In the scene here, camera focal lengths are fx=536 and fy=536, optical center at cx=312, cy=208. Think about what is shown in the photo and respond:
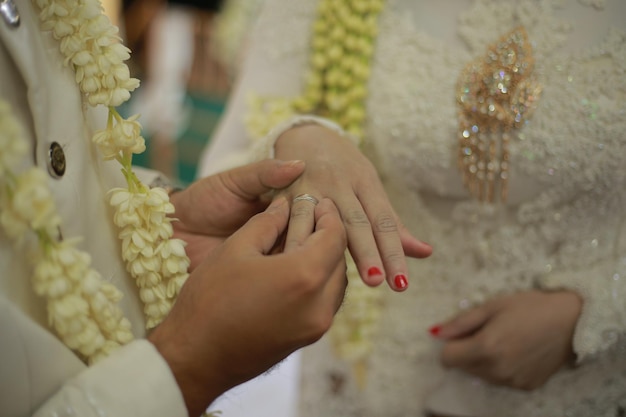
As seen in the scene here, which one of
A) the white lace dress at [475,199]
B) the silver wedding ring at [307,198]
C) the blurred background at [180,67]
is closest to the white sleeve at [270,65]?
the white lace dress at [475,199]

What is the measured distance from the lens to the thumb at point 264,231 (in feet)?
1.77

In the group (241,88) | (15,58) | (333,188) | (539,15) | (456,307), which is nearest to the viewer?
(15,58)

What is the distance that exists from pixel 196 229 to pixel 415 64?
0.47 metres

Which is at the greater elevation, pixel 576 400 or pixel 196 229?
pixel 196 229

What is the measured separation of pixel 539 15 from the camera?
85 cm

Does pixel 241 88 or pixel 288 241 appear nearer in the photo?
pixel 288 241

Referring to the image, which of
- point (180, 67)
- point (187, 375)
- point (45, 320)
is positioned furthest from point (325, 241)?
point (180, 67)

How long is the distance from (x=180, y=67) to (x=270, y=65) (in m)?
3.26

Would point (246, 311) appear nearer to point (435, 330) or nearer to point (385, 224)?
point (385, 224)

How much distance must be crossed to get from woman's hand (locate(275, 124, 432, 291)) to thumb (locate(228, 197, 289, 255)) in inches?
0.6

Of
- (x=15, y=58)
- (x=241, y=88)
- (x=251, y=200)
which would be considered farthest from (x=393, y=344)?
(x=15, y=58)

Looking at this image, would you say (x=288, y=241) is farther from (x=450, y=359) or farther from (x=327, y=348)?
(x=327, y=348)

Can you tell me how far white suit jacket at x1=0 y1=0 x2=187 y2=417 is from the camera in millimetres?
474

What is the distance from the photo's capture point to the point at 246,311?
1.61 ft
